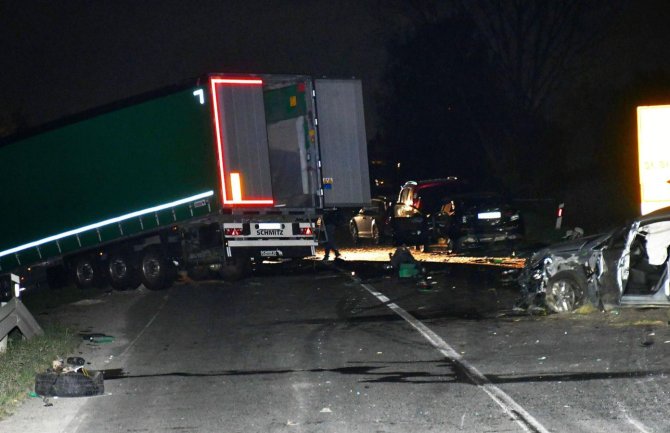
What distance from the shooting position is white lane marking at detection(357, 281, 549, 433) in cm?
755

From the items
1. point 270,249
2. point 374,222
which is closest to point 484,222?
point 270,249

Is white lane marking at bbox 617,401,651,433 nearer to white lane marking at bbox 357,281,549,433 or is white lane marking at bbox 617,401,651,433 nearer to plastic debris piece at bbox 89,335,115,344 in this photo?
white lane marking at bbox 357,281,549,433

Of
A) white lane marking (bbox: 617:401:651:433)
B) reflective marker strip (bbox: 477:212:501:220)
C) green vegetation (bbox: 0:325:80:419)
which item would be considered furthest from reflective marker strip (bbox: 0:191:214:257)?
white lane marking (bbox: 617:401:651:433)

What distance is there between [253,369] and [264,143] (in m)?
9.27

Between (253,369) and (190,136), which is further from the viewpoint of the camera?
(190,136)

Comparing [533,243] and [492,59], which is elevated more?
[492,59]

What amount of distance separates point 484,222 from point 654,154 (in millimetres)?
4732

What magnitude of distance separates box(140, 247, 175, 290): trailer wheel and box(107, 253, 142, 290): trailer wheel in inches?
13.3

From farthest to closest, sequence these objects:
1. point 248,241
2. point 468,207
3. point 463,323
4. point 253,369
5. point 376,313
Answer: point 468,207, point 248,241, point 376,313, point 463,323, point 253,369

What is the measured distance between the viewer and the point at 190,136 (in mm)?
19062

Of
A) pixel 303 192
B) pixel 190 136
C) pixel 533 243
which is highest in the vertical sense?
pixel 190 136

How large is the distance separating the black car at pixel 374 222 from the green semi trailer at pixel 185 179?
32.8 ft

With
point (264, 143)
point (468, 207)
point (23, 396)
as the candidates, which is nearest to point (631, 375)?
point (23, 396)

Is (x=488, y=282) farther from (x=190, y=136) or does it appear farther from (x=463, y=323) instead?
(x=190, y=136)
